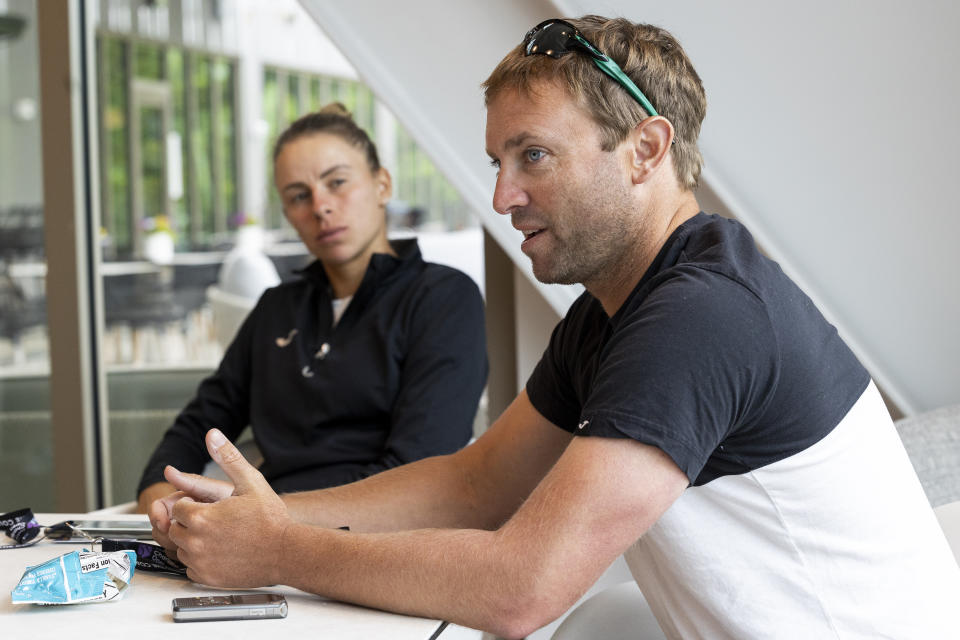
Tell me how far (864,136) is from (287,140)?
1345 mm

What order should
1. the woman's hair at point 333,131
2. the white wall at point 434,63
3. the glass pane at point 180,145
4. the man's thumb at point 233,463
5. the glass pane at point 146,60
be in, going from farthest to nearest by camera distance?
the glass pane at point 180,145
the glass pane at point 146,60
the woman's hair at point 333,131
the white wall at point 434,63
the man's thumb at point 233,463

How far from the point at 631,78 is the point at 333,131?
1.27 metres

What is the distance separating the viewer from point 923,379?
219 cm

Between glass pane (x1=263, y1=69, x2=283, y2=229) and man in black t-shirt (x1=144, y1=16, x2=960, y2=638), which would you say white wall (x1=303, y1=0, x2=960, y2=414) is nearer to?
man in black t-shirt (x1=144, y1=16, x2=960, y2=638)

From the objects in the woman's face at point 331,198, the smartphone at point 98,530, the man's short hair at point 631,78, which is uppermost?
the man's short hair at point 631,78

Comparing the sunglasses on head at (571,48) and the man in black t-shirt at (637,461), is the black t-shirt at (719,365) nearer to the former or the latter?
the man in black t-shirt at (637,461)

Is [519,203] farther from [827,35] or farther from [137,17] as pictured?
[137,17]

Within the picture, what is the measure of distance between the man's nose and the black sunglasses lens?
0.17 meters

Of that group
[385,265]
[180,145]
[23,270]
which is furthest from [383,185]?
[23,270]

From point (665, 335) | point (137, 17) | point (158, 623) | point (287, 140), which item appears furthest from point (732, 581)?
point (137, 17)

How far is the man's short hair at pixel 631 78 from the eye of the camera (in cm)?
129

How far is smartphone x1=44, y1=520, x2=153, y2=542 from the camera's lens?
1.40 meters

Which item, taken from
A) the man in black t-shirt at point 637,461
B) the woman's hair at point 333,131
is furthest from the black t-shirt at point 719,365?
the woman's hair at point 333,131

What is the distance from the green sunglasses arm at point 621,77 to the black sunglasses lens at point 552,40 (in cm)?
5
